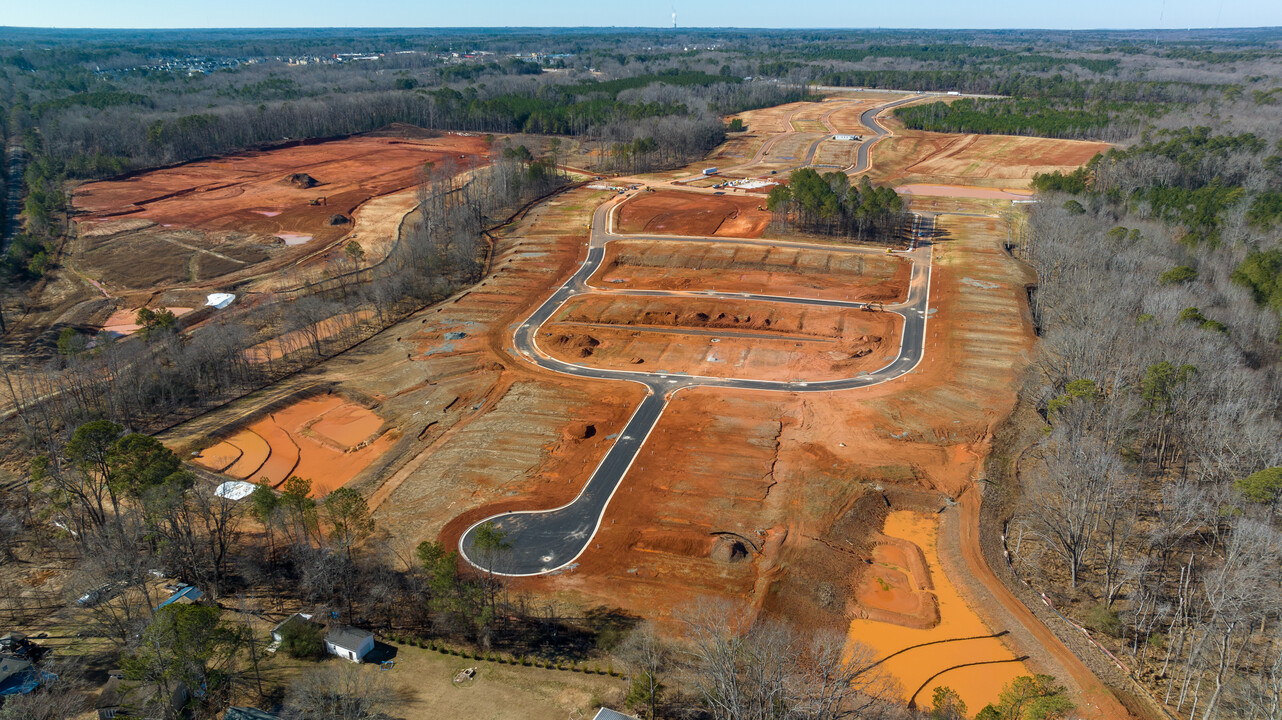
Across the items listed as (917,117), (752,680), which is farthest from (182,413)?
(917,117)

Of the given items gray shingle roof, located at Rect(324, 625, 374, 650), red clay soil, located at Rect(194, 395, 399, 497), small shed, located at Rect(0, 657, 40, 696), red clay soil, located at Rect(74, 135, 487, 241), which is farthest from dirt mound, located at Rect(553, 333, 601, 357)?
red clay soil, located at Rect(74, 135, 487, 241)

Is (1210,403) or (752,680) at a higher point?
(1210,403)

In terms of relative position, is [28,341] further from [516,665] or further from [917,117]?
[917,117]

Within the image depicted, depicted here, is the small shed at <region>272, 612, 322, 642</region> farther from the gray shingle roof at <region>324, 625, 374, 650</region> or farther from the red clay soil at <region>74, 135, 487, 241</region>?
the red clay soil at <region>74, 135, 487, 241</region>

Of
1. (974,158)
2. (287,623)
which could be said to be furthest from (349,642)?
(974,158)

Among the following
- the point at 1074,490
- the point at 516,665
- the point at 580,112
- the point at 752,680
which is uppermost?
the point at 580,112

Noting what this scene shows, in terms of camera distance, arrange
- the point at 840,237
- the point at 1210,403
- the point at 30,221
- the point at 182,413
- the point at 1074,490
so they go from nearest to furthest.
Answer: the point at 1074,490, the point at 1210,403, the point at 182,413, the point at 840,237, the point at 30,221

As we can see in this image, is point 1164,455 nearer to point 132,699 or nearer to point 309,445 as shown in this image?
point 132,699
